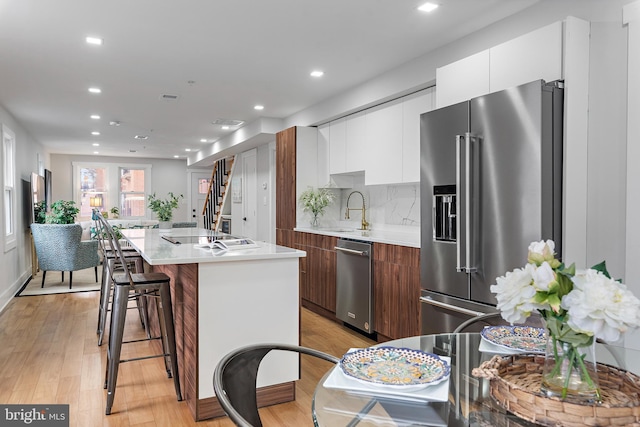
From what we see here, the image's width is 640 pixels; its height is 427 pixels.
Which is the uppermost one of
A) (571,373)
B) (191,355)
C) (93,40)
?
(93,40)

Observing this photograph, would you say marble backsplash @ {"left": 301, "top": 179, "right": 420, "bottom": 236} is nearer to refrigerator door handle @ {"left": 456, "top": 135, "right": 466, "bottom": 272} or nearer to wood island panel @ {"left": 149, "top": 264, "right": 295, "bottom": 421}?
refrigerator door handle @ {"left": 456, "top": 135, "right": 466, "bottom": 272}

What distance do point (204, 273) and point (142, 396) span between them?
988 millimetres

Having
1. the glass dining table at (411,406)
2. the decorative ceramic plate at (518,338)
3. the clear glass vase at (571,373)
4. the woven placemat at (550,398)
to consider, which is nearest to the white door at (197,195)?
the decorative ceramic plate at (518,338)

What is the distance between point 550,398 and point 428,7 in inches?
101

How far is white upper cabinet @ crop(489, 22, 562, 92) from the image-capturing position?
7.98ft

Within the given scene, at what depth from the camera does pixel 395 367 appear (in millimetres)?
1239

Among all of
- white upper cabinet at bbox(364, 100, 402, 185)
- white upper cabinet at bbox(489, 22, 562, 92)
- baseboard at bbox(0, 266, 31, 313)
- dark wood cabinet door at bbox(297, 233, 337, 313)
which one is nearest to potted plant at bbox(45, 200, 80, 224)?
baseboard at bbox(0, 266, 31, 313)

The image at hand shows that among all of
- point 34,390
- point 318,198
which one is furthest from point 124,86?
point 34,390

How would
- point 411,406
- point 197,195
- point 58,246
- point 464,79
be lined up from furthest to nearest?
1. point 197,195
2. point 58,246
3. point 464,79
4. point 411,406

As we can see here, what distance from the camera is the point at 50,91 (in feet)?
16.3

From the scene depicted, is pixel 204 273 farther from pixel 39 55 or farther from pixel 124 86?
pixel 124 86

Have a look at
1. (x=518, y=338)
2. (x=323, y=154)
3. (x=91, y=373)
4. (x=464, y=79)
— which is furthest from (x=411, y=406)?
(x=323, y=154)

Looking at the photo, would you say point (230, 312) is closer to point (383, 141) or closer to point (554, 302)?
point (554, 302)

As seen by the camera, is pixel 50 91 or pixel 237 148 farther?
pixel 237 148
